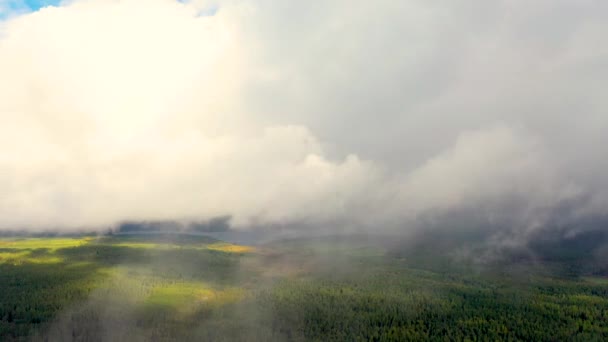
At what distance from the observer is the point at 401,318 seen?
16350 centimetres

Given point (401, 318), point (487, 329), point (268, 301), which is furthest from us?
point (268, 301)

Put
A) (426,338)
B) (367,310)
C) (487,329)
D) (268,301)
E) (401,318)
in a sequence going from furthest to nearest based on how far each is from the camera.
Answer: (268,301)
(367,310)
(401,318)
(487,329)
(426,338)

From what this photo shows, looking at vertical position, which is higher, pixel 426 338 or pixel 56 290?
pixel 56 290

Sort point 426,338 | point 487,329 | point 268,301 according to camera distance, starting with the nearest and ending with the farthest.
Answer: point 426,338, point 487,329, point 268,301

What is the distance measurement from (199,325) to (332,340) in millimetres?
56446

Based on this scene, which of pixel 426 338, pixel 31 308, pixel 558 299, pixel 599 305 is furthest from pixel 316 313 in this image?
pixel 599 305

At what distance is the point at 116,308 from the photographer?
17762cm

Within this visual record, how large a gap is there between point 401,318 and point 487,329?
32.6 meters

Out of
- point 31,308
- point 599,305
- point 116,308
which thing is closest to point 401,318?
point 599,305

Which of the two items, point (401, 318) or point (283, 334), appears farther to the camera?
point (401, 318)

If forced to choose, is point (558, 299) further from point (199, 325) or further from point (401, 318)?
point (199, 325)

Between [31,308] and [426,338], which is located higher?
[31,308]

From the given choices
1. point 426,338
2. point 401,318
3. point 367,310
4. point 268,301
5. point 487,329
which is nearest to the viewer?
point 426,338

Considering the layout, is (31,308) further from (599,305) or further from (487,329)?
(599,305)
